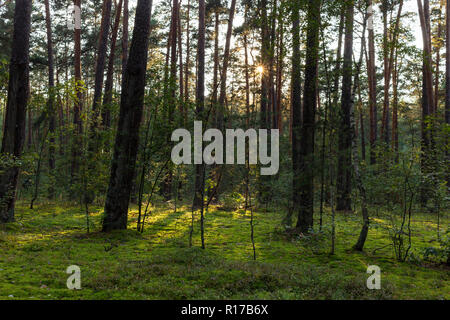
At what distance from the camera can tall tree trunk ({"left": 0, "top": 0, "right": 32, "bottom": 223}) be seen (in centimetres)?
816

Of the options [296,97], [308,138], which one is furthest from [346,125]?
[296,97]

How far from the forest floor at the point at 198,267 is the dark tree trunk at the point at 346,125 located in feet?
5.68

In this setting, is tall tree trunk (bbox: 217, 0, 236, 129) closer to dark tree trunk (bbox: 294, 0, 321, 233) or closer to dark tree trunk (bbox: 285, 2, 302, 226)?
dark tree trunk (bbox: 285, 2, 302, 226)

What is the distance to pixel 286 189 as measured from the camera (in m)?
10.8

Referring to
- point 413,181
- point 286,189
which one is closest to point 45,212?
point 286,189

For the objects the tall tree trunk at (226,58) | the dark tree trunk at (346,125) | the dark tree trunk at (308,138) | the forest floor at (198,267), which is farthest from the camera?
the tall tree trunk at (226,58)

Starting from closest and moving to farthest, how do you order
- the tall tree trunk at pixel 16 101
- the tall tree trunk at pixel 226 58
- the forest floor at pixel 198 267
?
the forest floor at pixel 198 267 < the tall tree trunk at pixel 16 101 < the tall tree trunk at pixel 226 58

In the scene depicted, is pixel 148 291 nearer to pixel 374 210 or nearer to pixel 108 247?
pixel 108 247

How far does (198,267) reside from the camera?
17.3 ft

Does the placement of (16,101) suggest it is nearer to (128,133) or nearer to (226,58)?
(128,133)

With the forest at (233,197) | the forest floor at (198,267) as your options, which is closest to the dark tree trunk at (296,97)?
the forest at (233,197)

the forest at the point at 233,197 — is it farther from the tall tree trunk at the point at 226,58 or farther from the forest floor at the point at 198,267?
the tall tree trunk at the point at 226,58

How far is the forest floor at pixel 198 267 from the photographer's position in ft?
13.6

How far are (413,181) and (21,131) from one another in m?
9.79
